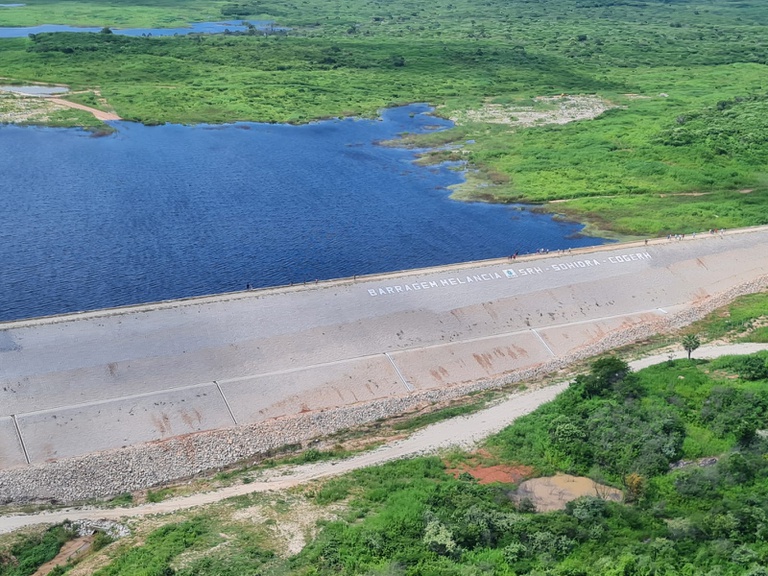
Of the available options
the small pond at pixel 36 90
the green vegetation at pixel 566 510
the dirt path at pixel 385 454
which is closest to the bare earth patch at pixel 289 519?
the green vegetation at pixel 566 510

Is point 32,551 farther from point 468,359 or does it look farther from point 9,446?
point 468,359

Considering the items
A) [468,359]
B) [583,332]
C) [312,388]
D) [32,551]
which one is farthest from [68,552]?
[583,332]

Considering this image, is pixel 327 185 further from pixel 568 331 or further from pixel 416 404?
pixel 416 404

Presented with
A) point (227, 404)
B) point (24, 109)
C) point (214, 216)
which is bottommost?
point (227, 404)

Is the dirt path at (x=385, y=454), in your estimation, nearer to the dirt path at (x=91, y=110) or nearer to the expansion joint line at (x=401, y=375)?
the expansion joint line at (x=401, y=375)

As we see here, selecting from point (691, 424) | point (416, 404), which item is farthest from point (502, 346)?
point (691, 424)

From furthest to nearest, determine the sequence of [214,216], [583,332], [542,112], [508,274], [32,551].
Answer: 1. [542,112]
2. [214,216]
3. [508,274]
4. [583,332]
5. [32,551]

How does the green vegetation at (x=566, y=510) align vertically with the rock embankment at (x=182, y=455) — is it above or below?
above
